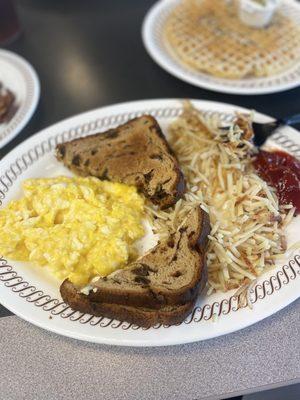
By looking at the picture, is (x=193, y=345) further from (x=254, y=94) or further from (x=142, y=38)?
(x=142, y=38)

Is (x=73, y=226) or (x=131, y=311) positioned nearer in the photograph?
(x=131, y=311)

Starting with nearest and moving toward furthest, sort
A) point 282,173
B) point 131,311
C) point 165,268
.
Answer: point 131,311 < point 165,268 < point 282,173

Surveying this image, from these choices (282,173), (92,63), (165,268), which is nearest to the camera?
(165,268)

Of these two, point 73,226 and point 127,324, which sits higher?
point 73,226

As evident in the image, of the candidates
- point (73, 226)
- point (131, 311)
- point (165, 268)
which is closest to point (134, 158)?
point (73, 226)

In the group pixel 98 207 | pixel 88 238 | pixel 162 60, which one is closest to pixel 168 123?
pixel 162 60

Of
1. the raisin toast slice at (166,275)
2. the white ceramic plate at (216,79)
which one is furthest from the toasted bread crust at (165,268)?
the white ceramic plate at (216,79)

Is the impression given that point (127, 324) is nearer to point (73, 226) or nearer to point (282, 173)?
point (73, 226)
